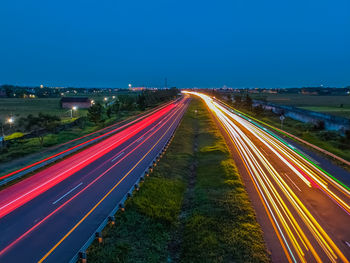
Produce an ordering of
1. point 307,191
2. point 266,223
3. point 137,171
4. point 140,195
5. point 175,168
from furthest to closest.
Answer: point 175,168 < point 137,171 < point 307,191 < point 140,195 < point 266,223

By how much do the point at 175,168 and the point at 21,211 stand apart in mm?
13024

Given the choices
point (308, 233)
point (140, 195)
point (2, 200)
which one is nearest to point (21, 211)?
point (2, 200)

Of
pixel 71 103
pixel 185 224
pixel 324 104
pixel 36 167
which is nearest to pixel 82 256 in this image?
pixel 185 224

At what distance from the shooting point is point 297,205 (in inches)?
597

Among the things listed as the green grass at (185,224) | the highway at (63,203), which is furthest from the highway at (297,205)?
the highway at (63,203)

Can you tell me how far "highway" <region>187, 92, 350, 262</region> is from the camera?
1093 centimetres

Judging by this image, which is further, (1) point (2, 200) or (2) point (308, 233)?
(1) point (2, 200)

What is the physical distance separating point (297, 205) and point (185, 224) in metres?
7.68

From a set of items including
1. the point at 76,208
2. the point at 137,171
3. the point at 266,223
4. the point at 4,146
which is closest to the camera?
the point at 266,223

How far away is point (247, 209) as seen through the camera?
14.4 metres

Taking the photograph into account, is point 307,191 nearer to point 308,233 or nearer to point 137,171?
point 308,233

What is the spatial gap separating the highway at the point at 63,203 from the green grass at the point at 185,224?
56.5 inches

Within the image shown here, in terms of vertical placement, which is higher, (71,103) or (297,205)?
(71,103)

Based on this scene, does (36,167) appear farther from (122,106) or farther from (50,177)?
(122,106)
